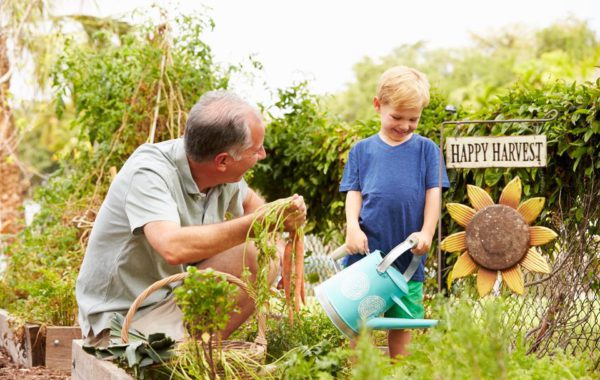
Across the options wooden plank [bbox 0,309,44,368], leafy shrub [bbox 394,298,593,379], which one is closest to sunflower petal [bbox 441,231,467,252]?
leafy shrub [bbox 394,298,593,379]

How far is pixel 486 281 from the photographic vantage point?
3203mm

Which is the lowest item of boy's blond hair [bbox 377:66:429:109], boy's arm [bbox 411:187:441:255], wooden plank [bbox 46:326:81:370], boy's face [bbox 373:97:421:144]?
wooden plank [bbox 46:326:81:370]

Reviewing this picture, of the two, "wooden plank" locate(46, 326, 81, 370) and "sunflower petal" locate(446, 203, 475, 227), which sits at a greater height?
"sunflower petal" locate(446, 203, 475, 227)

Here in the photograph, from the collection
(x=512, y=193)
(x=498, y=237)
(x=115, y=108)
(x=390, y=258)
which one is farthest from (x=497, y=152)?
(x=115, y=108)

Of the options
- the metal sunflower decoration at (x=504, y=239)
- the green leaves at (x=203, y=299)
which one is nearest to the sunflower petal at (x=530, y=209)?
the metal sunflower decoration at (x=504, y=239)

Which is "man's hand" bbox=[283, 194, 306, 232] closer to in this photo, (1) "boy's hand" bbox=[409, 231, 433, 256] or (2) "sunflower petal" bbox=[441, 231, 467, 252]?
(1) "boy's hand" bbox=[409, 231, 433, 256]

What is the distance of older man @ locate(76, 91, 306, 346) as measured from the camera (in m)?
2.78

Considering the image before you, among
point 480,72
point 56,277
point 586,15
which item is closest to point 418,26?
point 480,72

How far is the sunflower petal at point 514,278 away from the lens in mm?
3129

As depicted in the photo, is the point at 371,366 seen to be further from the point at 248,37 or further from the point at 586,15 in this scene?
the point at 586,15

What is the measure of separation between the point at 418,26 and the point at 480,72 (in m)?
5.98

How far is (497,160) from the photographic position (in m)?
3.29

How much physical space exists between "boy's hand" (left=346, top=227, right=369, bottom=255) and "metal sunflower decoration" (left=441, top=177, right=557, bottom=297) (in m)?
0.36

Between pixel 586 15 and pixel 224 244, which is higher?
pixel 586 15
